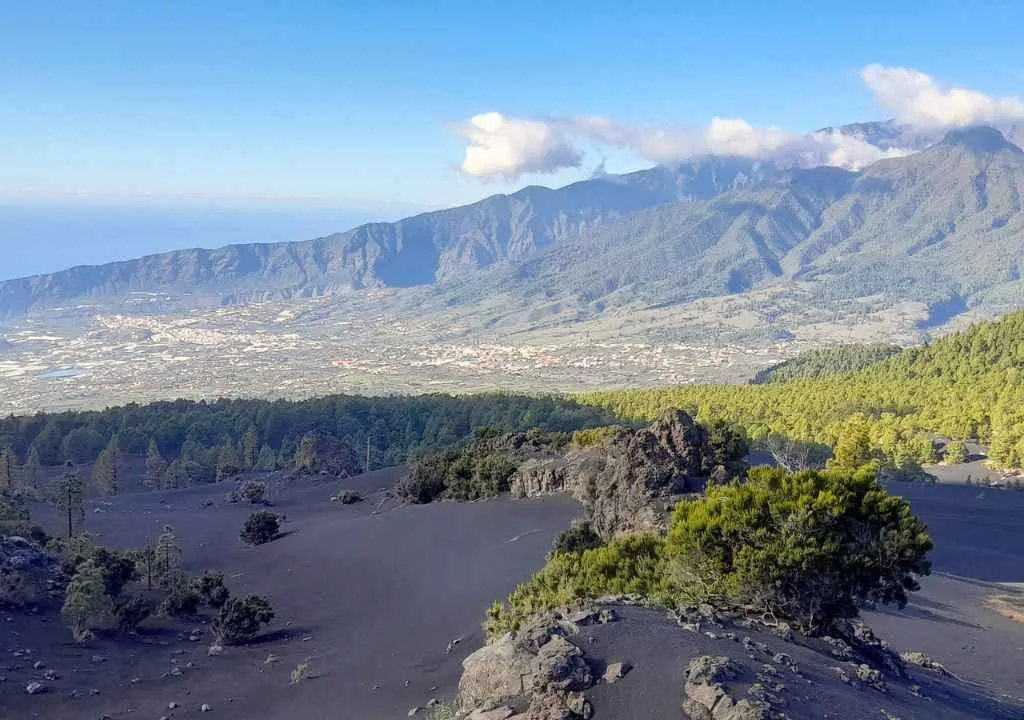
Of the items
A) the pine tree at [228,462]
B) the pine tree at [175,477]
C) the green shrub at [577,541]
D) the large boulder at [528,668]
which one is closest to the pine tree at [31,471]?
the pine tree at [175,477]

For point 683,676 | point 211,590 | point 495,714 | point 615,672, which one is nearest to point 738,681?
point 683,676

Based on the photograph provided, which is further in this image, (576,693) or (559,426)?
(559,426)

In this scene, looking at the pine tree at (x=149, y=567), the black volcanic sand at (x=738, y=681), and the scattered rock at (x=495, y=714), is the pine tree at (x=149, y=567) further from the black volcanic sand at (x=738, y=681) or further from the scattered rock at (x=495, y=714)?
the black volcanic sand at (x=738, y=681)

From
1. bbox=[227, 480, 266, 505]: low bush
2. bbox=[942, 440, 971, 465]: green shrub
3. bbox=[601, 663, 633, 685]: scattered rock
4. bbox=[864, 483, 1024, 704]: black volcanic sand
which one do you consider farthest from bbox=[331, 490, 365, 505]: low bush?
bbox=[942, 440, 971, 465]: green shrub

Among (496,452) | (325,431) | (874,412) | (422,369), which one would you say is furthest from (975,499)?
(422,369)

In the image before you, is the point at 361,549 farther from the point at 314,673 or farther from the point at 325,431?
the point at 325,431

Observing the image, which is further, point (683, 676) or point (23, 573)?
point (23, 573)

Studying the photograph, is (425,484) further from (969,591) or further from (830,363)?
(830,363)
